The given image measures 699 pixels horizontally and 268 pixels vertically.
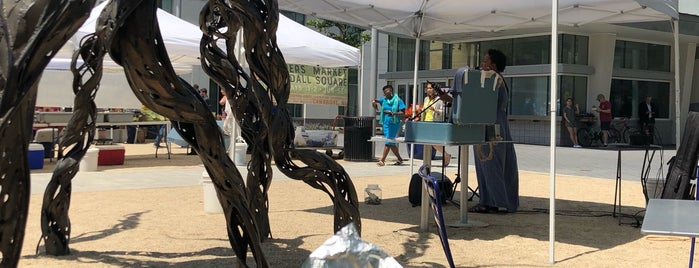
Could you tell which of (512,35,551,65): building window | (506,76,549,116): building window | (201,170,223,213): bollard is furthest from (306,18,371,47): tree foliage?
(201,170,223,213): bollard

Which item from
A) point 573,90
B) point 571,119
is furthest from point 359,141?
point 573,90

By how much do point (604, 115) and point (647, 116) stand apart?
2.62 metres

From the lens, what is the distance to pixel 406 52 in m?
28.9

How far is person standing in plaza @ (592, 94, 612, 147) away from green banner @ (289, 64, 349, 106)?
32.1 ft

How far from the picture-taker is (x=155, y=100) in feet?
12.3

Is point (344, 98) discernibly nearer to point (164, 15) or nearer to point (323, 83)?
point (323, 83)

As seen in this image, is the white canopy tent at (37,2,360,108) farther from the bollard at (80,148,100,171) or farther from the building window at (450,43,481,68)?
the building window at (450,43,481,68)

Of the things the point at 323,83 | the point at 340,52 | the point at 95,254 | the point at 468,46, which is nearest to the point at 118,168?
the point at 340,52

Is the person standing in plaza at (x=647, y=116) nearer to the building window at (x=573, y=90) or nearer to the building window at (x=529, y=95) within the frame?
the building window at (x=573, y=90)

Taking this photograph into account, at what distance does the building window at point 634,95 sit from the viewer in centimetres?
2502

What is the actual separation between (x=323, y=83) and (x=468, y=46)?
33.5ft

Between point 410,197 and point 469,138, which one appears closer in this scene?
point 469,138

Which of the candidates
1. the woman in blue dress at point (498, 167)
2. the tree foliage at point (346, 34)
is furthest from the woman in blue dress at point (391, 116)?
the tree foliage at point (346, 34)

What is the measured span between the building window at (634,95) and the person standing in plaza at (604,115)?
1861 mm
